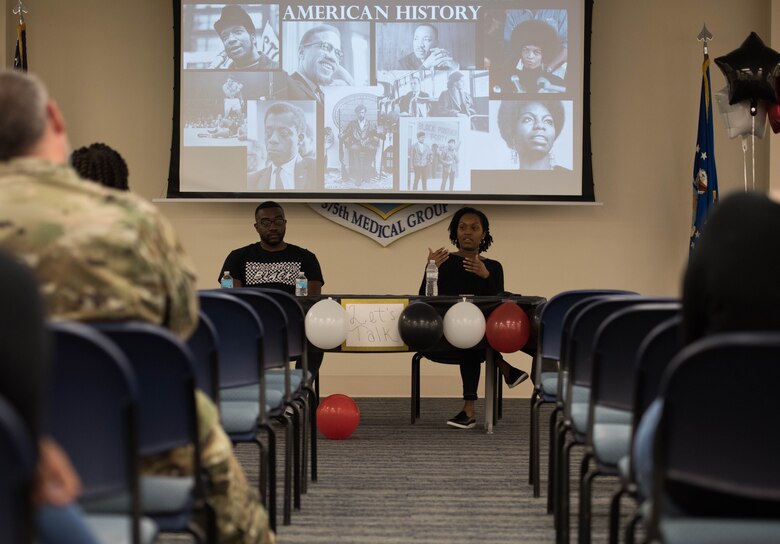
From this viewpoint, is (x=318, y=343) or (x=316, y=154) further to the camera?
(x=316, y=154)

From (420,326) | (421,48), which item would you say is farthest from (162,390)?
(421,48)

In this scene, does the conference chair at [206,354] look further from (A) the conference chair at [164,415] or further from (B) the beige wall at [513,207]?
(B) the beige wall at [513,207]

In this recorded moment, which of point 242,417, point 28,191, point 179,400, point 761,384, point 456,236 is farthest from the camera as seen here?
point 456,236

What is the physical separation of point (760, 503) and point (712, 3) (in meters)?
6.46

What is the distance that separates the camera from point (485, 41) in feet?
23.7

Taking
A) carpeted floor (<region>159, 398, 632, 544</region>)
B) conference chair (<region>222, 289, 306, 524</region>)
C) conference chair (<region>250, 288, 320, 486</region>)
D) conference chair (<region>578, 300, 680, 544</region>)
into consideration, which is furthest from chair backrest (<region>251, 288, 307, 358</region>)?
conference chair (<region>578, 300, 680, 544</region>)

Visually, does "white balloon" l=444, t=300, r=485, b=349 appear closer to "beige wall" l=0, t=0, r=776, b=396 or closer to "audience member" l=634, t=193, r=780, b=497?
"beige wall" l=0, t=0, r=776, b=396

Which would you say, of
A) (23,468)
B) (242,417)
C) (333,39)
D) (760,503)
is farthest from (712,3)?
(23,468)

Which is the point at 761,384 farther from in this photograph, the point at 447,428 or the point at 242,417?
the point at 447,428

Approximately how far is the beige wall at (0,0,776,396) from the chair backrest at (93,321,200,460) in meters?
5.43

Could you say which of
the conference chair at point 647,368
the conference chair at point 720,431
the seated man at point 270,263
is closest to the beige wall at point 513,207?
the seated man at point 270,263

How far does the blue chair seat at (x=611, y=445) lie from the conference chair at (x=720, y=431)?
832 mm

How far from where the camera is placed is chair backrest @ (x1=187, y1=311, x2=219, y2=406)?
2.68 meters

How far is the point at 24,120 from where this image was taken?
6.04ft
